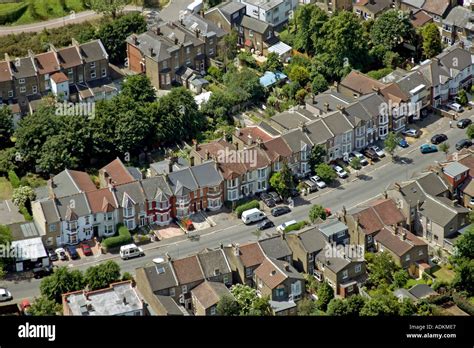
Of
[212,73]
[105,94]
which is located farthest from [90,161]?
[212,73]

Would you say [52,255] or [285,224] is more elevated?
[285,224]

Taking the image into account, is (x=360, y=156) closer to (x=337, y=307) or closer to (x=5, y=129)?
(x=337, y=307)

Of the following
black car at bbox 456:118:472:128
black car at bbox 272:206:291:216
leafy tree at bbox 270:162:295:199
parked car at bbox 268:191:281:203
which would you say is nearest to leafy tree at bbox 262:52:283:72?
leafy tree at bbox 270:162:295:199

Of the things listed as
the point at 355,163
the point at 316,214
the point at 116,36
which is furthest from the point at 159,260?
the point at 116,36

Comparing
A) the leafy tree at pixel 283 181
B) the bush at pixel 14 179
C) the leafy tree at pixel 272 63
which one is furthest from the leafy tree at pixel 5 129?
the leafy tree at pixel 272 63

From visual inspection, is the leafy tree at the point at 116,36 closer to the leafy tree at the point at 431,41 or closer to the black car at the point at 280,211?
the black car at the point at 280,211

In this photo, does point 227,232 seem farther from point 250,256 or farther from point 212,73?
point 212,73
